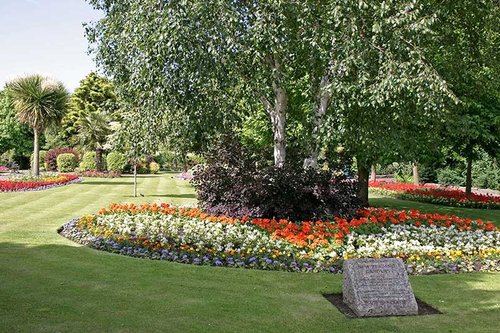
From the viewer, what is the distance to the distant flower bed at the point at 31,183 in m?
22.2

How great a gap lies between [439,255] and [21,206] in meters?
13.7

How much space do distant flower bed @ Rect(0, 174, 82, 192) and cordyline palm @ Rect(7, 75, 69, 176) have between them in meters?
1.90

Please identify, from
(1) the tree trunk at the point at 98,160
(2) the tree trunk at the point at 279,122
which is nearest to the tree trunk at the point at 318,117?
(2) the tree trunk at the point at 279,122

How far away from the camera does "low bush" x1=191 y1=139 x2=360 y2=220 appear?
11383 millimetres

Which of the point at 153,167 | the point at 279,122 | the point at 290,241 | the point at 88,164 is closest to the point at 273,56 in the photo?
the point at 279,122

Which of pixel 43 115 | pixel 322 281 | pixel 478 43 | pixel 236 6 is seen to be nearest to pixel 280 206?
pixel 322 281

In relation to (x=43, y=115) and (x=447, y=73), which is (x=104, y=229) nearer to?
(x=447, y=73)

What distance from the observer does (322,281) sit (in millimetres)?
7508

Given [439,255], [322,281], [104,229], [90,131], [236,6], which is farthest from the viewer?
[90,131]

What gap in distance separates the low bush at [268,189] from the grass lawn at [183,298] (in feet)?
12.0

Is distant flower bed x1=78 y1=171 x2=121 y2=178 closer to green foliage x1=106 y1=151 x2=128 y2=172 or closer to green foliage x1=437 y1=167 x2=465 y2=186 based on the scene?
green foliage x1=106 y1=151 x2=128 y2=172

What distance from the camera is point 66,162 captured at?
41656 mm

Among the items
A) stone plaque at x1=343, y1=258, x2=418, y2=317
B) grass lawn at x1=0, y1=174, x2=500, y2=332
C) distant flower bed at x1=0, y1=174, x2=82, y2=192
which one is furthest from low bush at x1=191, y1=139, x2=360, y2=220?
distant flower bed at x1=0, y1=174, x2=82, y2=192

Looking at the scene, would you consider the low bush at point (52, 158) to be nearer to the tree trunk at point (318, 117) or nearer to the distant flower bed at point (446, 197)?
the distant flower bed at point (446, 197)
